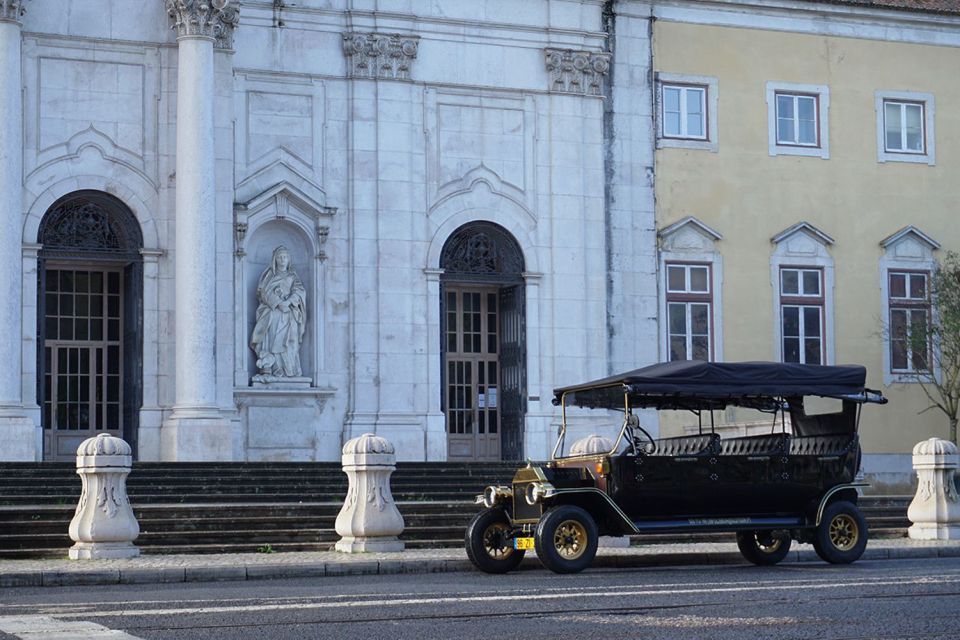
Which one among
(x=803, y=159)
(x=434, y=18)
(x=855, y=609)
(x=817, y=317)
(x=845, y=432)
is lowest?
(x=855, y=609)

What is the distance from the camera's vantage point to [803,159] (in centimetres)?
3581

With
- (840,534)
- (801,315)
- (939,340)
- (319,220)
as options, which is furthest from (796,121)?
(840,534)

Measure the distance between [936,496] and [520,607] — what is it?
472 inches

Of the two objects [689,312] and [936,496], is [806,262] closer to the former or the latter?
[689,312]

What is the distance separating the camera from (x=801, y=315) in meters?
35.7

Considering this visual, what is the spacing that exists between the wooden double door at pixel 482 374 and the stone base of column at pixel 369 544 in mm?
11857

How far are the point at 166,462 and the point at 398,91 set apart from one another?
854 cm

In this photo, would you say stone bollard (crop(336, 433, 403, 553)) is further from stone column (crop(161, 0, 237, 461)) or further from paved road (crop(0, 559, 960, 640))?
stone column (crop(161, 0, 237, 461))

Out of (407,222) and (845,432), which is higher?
(407,222)

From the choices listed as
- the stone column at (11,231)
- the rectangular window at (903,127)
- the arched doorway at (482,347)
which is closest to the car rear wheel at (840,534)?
the arched doorway at (482,347)

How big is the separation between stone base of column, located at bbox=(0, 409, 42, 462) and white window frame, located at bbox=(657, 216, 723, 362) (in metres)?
12.4

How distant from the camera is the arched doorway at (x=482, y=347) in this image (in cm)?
3334

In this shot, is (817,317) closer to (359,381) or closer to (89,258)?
(359,381)

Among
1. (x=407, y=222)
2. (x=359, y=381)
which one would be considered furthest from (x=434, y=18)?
(x=359, y=381)
